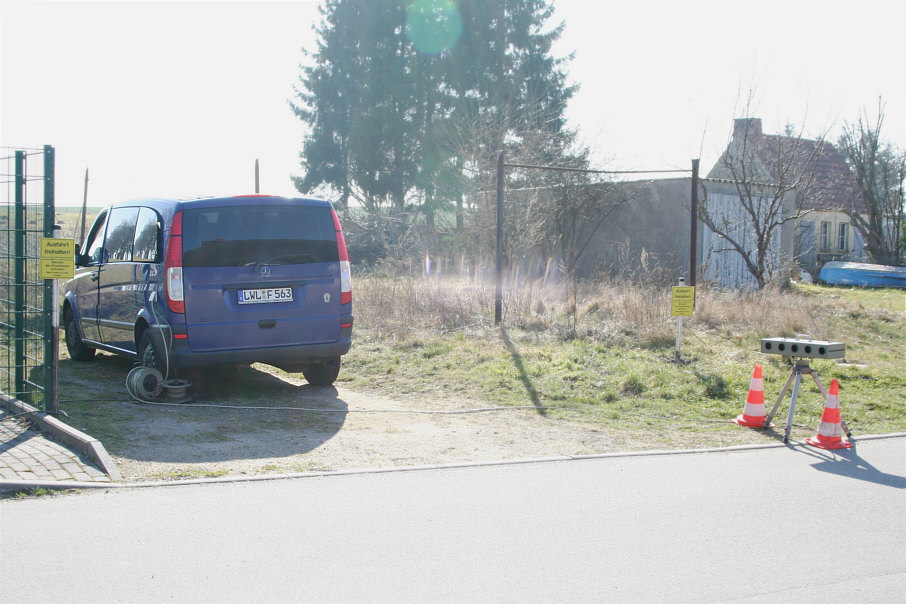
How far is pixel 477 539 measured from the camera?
4.59m

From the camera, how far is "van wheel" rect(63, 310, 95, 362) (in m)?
11.0

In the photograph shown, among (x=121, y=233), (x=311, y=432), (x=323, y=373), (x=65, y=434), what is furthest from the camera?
(x=323, y=373)

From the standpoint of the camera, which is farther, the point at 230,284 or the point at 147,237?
the point at 147,237

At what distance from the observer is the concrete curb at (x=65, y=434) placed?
19.3 feet

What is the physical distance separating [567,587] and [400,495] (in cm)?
181

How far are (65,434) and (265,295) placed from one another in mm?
2528

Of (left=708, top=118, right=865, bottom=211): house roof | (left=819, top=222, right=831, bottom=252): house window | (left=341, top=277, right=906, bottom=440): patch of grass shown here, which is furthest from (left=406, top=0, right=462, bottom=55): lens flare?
(left=341, top=277, right=906, bottom=440): patch of grass

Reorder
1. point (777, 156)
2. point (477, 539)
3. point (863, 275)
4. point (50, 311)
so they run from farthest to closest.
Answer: point (863, 275) < point (777, 156) < point (50, 311) < point (477, 539)

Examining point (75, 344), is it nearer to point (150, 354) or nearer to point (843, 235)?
point (150, 354)

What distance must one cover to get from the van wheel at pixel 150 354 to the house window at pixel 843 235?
38037 mm

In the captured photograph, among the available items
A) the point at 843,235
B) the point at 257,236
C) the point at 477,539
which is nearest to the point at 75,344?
the point at 257,236

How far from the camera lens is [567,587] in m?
3.90

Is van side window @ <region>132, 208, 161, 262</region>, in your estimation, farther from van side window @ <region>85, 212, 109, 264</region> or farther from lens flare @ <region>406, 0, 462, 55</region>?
lens flare @ <region>406, 0, 462, 55</region>

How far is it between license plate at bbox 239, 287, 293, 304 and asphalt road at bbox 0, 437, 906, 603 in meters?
3.01
